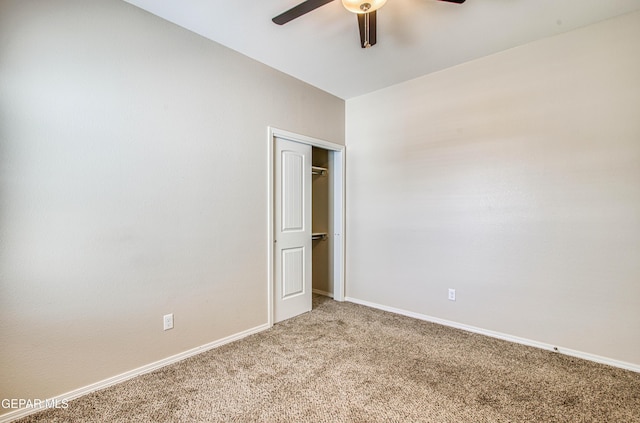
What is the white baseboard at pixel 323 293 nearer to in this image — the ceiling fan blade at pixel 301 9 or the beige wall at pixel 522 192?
the beige wall at pixel 522 192

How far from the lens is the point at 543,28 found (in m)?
2.40

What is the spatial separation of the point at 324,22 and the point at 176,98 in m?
1.30

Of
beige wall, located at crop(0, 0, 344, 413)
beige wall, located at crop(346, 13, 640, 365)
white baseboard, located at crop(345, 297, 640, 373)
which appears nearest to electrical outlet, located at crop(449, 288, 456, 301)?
beige wall, located at crop(346, 13, 640, 365)

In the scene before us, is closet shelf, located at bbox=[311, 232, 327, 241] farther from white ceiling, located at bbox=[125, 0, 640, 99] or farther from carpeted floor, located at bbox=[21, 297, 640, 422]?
white ceiling, located at bbox=[125, 0, 640, 99]

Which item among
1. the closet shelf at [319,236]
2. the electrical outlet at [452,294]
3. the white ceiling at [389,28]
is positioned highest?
the white ceiling at [389,28]

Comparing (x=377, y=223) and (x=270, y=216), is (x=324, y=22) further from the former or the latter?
(x=377, y=223)

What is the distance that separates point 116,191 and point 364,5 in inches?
78.9

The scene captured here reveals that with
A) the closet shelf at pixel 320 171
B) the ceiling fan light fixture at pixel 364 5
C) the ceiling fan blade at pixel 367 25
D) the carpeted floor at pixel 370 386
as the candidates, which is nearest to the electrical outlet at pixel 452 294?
the carpeted floor at pixel 370 386

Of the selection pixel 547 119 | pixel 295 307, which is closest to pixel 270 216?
pixel 295 307

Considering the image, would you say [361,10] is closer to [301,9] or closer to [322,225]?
[301,9]

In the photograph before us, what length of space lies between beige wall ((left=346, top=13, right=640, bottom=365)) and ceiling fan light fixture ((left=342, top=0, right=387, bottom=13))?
1.65 metres

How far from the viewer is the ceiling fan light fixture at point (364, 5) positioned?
1.75m

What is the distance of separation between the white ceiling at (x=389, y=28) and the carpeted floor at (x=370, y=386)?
8.64ft

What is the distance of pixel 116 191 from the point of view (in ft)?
6.73
